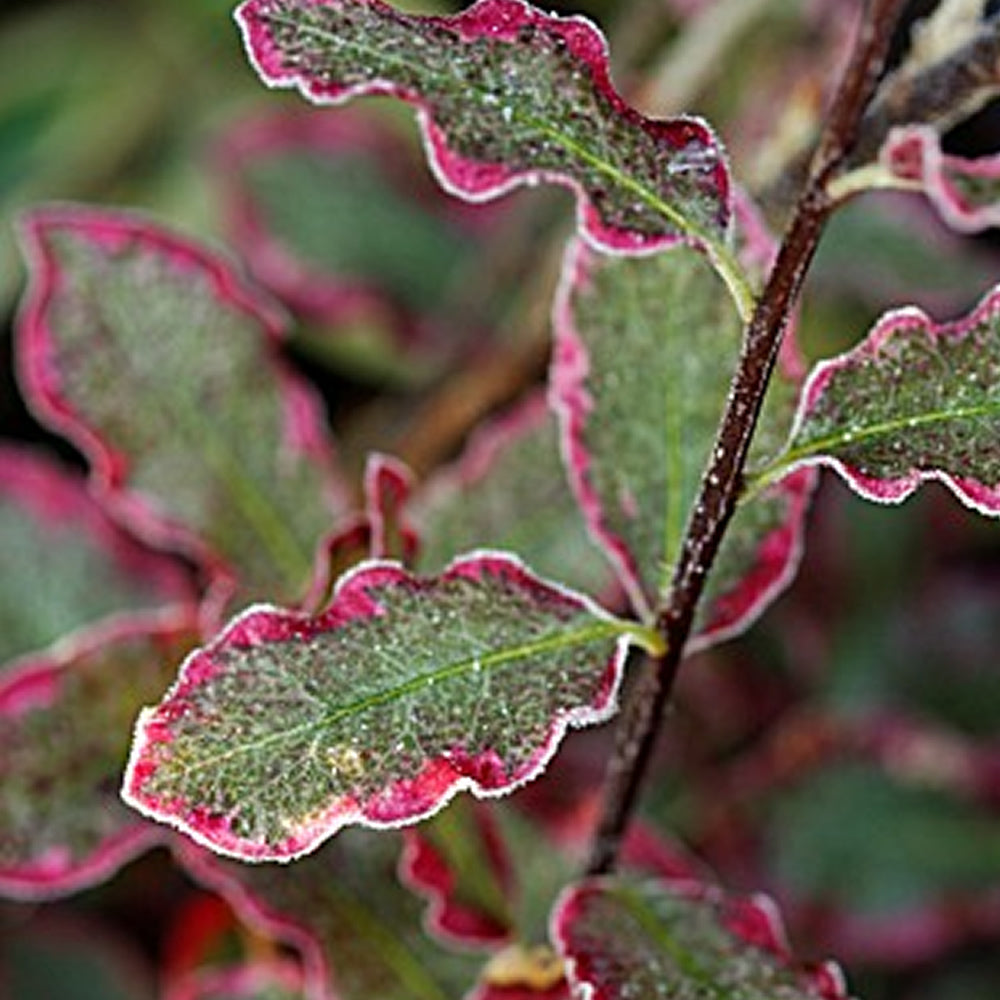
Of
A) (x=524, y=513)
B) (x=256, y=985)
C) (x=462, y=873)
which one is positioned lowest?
(x=256, y=985)

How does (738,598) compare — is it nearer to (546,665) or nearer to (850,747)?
(546,665)

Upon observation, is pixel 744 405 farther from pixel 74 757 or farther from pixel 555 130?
pixel 74 757

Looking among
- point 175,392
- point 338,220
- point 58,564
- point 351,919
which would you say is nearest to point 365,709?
point 351,919

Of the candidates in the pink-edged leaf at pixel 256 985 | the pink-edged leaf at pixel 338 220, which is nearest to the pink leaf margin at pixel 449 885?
the pink-edged leaf at pixel 256 985

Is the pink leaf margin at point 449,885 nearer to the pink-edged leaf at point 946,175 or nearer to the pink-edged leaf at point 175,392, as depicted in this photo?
the pink-edged leaf at point 175,392

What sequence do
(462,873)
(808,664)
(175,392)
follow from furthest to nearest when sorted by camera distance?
1. (808,664)
2. (175,392)
3. (462,873)

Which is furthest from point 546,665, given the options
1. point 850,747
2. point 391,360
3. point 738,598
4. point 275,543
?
point 391,360
